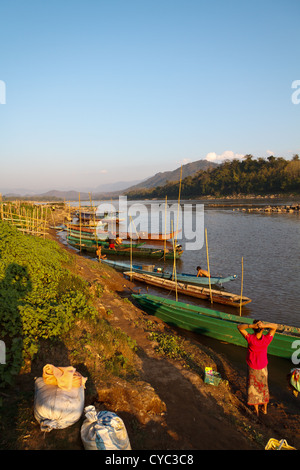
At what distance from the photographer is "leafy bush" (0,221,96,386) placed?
14.7 ft

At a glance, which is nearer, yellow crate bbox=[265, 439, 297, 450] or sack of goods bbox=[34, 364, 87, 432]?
sack of goods bbox=[34, 364, 87, 432]

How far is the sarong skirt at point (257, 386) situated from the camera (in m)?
5.23

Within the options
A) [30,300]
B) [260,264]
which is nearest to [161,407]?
[30,300]

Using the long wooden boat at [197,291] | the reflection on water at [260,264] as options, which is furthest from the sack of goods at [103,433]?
the reflection on water at [260,264]

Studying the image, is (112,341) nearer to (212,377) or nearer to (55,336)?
(55,336)

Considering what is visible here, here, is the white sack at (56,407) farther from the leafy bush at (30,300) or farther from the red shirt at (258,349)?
the red shirt at (258,349)

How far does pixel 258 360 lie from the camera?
5121 millimetres

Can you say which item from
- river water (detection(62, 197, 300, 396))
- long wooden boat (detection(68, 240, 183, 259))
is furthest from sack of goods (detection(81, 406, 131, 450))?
long wooden boat (detection(68, 240, 183, 259))

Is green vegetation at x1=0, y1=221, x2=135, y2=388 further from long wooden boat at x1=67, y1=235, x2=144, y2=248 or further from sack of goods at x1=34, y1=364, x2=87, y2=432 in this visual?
long wooden boat at x1=67, y1=235, x2=144, y2=248

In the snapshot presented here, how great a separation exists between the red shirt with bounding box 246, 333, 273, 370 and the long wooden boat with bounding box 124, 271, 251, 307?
216 inches

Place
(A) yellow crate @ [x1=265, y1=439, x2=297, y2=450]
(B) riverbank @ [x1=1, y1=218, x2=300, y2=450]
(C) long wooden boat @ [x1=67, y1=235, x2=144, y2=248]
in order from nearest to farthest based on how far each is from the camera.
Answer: (B) riverbank @ [x1=1, y1=218, x2=300, y2=450], (A) yellow crate @ [x1=265, y1=439, x2=297, y2=450], (C) long wooden boat @ [x1=67, y1=235, x2=144, y2=248]

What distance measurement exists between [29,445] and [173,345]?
4.56 metres

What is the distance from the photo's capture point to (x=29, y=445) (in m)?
3.08
